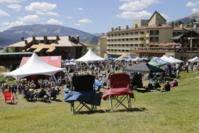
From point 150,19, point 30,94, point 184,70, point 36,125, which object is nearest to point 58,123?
point 36,125

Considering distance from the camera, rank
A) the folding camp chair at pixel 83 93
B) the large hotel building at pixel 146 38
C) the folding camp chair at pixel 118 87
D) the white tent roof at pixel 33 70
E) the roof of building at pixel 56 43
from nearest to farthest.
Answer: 1. the folding camp chair at pixel 83 93
2. the folding camp chair at pixel 118 87
3. the white tent roof at pixel 33 70
4. the large hotel building at pixel 146 38
5. the roof of building at pixel 56 43

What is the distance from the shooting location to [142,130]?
10836mm

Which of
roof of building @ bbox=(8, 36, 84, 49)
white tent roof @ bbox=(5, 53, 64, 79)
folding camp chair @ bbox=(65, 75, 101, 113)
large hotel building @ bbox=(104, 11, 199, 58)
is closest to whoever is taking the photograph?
folding camp chair @ bbox=(65, 75, 101, 113)

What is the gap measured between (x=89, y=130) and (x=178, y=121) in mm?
2408

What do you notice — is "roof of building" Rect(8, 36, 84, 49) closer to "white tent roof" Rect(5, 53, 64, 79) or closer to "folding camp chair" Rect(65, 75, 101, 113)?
"white tent roof" Rect(5, 53, 64, 79)

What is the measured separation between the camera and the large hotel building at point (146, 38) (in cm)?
10976

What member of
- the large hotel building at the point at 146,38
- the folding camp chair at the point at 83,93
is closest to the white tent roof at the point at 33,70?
the folding camp chair at the point at 83,93

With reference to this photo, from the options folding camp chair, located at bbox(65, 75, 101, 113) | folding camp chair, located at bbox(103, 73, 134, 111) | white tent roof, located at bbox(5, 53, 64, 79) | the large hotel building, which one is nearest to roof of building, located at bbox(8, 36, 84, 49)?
the large hotel building

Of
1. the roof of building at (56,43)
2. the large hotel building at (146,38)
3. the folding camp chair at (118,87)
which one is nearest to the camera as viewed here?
the folding camp chair at (118,87)

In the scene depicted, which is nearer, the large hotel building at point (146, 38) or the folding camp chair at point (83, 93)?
the folding camp chair at point (83, 93)

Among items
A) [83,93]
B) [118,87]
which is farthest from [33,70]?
[83,93]

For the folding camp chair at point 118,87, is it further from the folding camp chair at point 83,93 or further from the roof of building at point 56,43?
the roof of building at point 56,43

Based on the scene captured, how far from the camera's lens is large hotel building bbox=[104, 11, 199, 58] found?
109756 millimetres

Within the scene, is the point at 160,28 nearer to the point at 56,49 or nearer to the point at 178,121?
the point at 56,49
